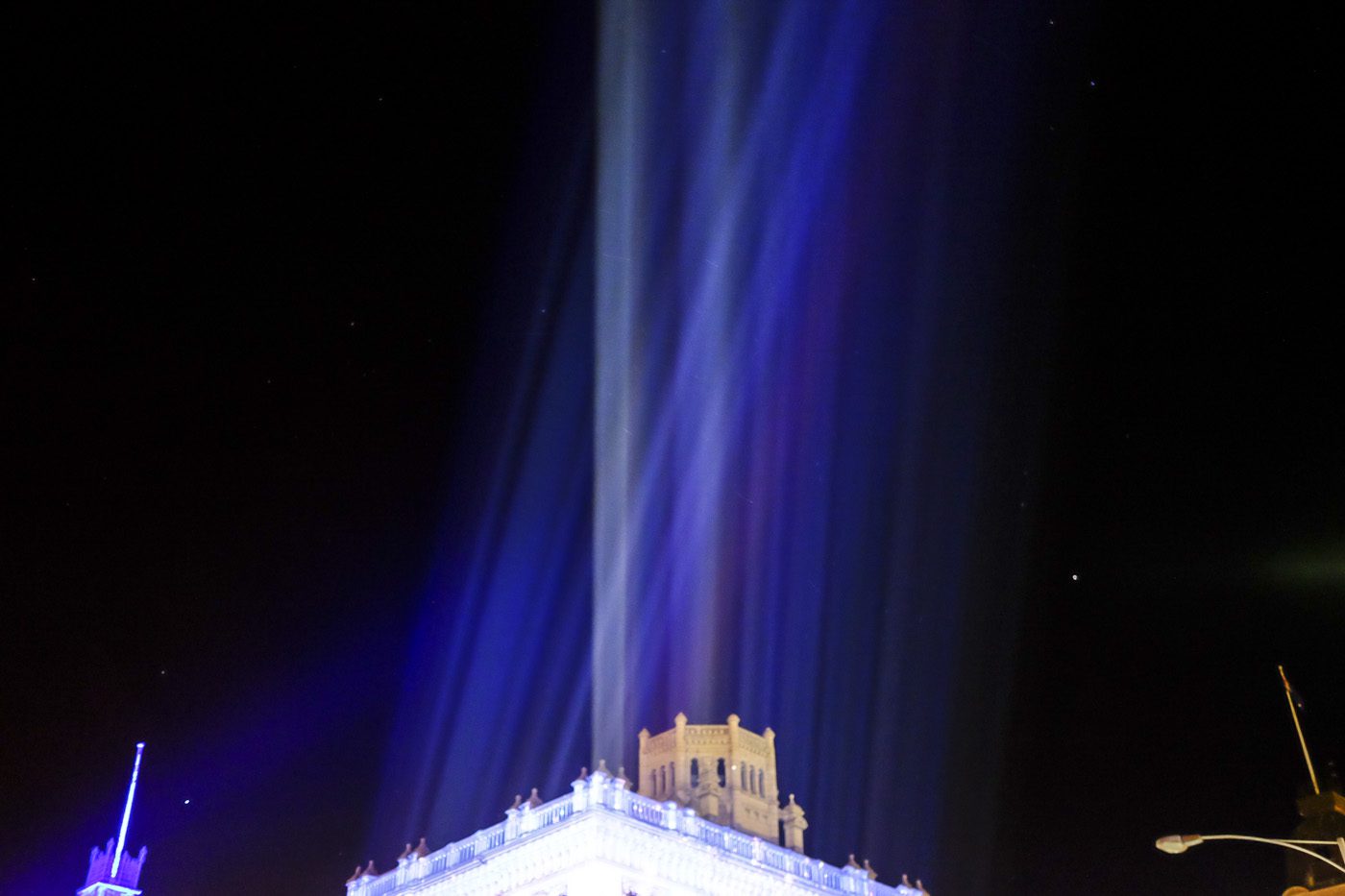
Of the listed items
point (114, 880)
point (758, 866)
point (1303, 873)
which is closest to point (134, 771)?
point (114, 880)

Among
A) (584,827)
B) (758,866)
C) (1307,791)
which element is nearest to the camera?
(1307,791)

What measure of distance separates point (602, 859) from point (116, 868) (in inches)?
1771

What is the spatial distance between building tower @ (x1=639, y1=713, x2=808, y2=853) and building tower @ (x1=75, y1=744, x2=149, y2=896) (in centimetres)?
3264

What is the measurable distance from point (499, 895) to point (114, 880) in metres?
42.5

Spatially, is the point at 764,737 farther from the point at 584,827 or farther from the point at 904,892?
the point at 584,827

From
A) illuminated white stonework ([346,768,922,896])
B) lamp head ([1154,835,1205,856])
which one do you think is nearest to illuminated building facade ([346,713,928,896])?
illuminated white stonework ([346,768,922,896])

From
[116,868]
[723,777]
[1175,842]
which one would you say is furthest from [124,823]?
[1175,842]

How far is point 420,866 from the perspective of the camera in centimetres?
4281

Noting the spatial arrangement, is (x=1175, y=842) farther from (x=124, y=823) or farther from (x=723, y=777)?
(x=124, y=823)

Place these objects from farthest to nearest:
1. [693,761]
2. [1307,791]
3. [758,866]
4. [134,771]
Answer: [134,771] → [693,761] → [758,866] → [1307,791]

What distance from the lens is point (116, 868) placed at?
70750 mm

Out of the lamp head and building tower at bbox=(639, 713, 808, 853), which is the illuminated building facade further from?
the lamp head

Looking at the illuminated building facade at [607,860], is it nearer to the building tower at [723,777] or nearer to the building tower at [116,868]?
the building tower at [723,777]

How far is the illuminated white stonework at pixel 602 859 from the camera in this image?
38.4 meters
